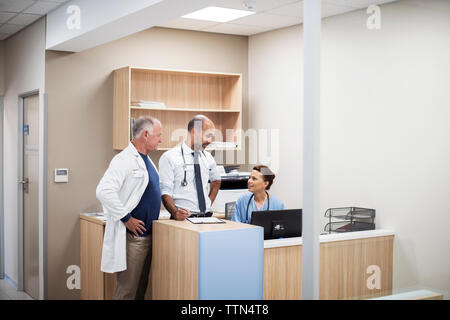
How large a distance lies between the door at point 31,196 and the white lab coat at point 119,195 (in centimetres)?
196

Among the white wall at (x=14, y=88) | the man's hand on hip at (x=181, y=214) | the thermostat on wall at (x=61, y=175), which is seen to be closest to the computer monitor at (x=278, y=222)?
the man's hand on hip at (x=181, y=214)

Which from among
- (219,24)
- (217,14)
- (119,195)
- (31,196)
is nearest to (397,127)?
(119,195)

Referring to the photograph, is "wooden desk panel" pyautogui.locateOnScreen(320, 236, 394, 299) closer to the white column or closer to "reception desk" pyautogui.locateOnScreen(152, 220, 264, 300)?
the white column

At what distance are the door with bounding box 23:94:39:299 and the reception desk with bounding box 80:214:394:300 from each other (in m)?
2.32

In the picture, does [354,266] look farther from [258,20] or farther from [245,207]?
[258,20]

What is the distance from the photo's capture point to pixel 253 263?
3.26 meters

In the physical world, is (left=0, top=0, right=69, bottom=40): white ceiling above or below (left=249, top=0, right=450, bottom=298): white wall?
above

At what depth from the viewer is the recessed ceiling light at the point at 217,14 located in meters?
4.89

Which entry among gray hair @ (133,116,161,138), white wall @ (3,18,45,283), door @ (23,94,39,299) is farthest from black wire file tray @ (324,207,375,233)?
door @ (23,94,39,299)

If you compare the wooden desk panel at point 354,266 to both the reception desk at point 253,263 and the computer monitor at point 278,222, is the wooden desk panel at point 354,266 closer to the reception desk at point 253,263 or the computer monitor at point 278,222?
the reception desk at point 253,263

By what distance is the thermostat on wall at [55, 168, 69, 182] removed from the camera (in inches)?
197

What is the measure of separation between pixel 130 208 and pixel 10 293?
9.21 ft
